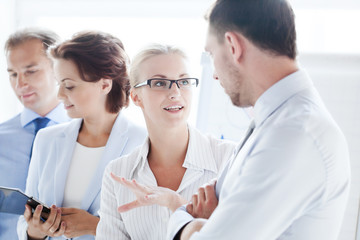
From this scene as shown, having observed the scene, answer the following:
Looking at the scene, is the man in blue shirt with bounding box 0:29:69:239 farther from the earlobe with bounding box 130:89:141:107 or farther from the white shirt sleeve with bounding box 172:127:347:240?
the white shirt sleeve with bounding box 172:127:347:240

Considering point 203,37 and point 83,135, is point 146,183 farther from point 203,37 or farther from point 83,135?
point 203,37

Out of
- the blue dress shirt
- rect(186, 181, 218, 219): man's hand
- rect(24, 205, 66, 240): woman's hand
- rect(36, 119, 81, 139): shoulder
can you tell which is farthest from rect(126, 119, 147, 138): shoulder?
rect(186, 181, 218, 219): man's hand

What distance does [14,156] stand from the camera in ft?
8.29

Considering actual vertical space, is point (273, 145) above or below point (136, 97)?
above

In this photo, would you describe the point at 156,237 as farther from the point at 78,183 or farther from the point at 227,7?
the point at 227,7

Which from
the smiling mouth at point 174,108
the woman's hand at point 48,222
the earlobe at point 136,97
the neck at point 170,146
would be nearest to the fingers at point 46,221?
the woman's hand at point 48,222

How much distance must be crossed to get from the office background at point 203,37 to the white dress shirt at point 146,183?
18.7 inches

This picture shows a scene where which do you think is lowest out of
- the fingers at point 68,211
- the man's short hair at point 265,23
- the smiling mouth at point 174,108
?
the fingers at point 68,211

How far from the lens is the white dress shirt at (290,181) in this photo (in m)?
0.96

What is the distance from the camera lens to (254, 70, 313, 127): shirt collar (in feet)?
3.60

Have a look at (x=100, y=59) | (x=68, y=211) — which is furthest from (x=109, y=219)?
(x=100, y=59)

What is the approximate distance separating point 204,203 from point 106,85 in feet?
3.99

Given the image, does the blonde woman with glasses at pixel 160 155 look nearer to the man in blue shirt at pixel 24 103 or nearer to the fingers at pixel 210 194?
the fingers at pixel 210 194

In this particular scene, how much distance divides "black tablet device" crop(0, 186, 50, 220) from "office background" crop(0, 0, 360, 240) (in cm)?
109
